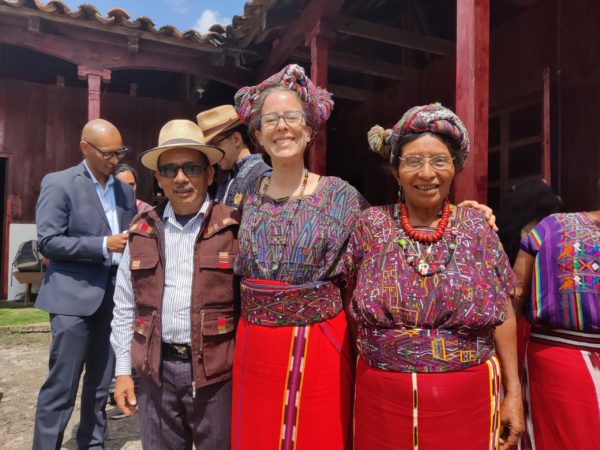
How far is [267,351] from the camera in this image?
5.18ft

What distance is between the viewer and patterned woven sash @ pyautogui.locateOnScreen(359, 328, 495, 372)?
1346 mm

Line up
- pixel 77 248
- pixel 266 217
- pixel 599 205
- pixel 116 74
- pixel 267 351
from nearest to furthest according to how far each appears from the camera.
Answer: pixel 267 351 → pixel 266 217 → pixel 77 248 → pixel 599 205 → pixel 116 74

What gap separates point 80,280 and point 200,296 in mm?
1094

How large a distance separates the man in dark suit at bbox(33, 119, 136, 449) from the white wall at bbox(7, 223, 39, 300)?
557 cm

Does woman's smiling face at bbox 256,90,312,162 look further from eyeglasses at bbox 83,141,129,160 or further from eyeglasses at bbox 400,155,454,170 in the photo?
eyeglasses at bbox 83,141,129,160

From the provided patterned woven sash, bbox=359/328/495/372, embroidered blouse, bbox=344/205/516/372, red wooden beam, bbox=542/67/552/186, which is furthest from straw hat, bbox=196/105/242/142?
red wooden beam, bbox=542/67/552/186

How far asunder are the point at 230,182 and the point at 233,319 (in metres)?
0.94

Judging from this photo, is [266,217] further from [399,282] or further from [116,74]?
[116,74]

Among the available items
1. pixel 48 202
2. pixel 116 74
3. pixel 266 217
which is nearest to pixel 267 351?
pixel 266 217

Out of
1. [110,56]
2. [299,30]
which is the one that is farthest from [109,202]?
[110,56]

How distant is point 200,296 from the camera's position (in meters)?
1.69

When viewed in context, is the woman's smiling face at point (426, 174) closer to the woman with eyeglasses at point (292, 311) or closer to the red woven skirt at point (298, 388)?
the woman with eyeglasses at point (292, 311)

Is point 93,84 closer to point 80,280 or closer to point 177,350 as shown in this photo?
point 80,280

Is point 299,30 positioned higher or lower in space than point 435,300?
higher
